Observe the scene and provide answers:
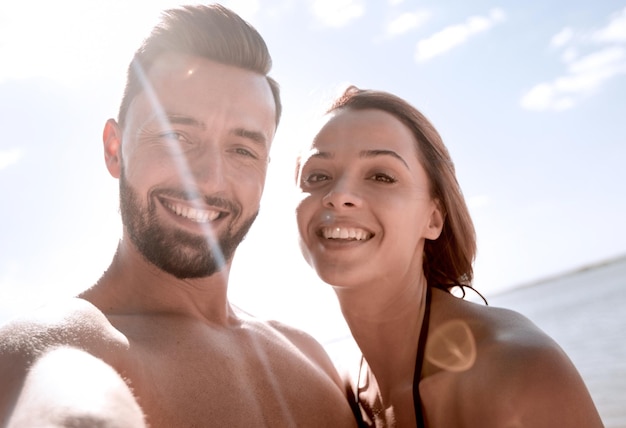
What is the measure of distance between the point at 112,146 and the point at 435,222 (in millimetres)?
1831

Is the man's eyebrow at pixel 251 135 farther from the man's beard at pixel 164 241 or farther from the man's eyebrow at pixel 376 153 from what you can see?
the man's eyebrow at pixel 376 153

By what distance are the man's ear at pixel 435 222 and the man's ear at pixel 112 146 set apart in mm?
1716

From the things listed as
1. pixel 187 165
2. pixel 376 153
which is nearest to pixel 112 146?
pixel 187 165

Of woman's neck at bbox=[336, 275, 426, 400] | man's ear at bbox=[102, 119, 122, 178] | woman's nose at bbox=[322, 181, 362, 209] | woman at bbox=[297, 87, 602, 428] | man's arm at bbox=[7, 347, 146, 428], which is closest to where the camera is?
man's arm at bbox=[7, 347, 146, 428]

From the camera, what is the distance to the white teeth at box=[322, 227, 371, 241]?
2943 millimetres

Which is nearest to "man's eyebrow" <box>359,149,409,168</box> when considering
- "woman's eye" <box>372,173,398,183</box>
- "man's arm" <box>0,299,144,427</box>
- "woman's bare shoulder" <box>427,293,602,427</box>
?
"woman's eye" <box>372,173,398,183</box>

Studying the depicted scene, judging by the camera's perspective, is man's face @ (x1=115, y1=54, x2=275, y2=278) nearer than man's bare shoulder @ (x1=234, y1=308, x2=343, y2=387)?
Yes

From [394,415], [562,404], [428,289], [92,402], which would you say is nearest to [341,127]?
[428,289]

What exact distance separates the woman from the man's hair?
60cm

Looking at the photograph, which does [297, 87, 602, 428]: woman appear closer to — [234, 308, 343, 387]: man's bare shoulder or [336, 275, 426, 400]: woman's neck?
[336, 275, 426, 400]: woman's neck

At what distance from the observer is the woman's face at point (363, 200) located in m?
2.96

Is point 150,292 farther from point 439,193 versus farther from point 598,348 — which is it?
point 598,348

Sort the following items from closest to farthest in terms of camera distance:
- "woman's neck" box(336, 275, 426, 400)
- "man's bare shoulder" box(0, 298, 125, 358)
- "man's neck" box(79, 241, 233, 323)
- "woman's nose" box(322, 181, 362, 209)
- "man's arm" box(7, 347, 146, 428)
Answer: "man's arm" box(7, 347, 146, 428), "man's bare shoulder" box(0, 298, 125, 358), "man's neck" box(79, 241, 233, 323), "woman's nose" box(322, 181, 362, 209), "woman's neck" box(336, 275, 426, 400)

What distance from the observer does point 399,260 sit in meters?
3.09
